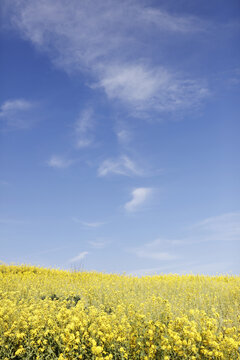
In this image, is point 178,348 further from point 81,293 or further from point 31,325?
point 81,293

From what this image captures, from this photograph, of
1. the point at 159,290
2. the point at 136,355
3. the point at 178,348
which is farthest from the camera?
the point at 159,290

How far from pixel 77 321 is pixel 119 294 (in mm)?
4054

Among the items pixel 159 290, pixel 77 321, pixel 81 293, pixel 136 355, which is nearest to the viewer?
pixel 136 355

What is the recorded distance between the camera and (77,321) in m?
4.99

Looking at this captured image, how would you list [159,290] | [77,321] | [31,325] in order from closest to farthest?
[77,321] < [31,325] < [159,290]

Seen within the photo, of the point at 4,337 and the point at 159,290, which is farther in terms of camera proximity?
the point at 159,290

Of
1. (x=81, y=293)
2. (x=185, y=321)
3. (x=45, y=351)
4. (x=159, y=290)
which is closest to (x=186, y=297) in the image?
(x=159, y=290)

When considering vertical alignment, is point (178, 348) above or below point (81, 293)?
below

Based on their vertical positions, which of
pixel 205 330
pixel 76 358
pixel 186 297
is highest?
pixel 186 297

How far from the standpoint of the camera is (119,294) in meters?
8.86

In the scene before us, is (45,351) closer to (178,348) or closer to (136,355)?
(136,355)

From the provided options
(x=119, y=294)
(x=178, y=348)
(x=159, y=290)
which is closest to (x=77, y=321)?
(x=178, y=348)

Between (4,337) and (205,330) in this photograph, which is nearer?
(205,330)

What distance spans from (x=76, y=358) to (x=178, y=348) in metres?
1.53
